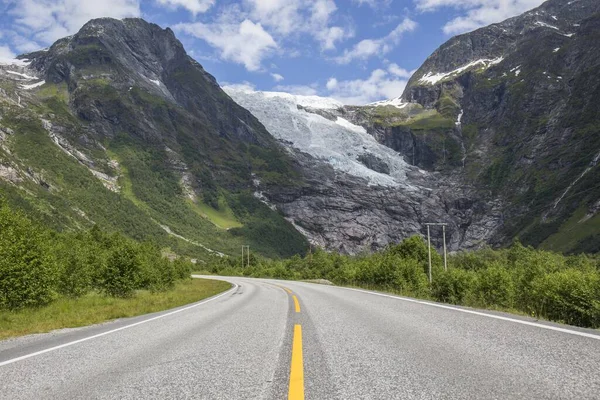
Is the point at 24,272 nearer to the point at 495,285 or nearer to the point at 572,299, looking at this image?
the point at 572,299

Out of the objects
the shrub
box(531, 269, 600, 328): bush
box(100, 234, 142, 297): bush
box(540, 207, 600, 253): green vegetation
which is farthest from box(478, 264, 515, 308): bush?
box(540, 207, 600, 253): green vegetation

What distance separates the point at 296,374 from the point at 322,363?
0.81 metres

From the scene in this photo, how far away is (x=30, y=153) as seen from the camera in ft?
640

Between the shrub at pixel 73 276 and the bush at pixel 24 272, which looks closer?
the bush at pixel 24 272

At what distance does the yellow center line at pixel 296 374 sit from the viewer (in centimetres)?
Answer: 475

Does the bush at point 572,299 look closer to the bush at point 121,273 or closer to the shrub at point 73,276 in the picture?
the bush at point 121,273

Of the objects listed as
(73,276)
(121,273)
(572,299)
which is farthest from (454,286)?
(73,276)

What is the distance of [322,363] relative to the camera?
632 centimetres

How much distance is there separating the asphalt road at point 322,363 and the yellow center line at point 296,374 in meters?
0.02

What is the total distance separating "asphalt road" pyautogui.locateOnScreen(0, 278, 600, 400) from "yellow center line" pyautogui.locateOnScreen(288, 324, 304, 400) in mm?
19

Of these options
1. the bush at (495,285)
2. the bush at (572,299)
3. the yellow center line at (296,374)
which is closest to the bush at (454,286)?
the bush at (495,285)

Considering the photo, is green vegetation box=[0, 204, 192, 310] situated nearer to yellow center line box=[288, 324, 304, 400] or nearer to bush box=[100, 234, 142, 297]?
bush box=[100, 234, 142, 297]

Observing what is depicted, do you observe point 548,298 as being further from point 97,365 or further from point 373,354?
point 97,365

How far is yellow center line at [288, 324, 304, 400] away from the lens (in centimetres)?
475
